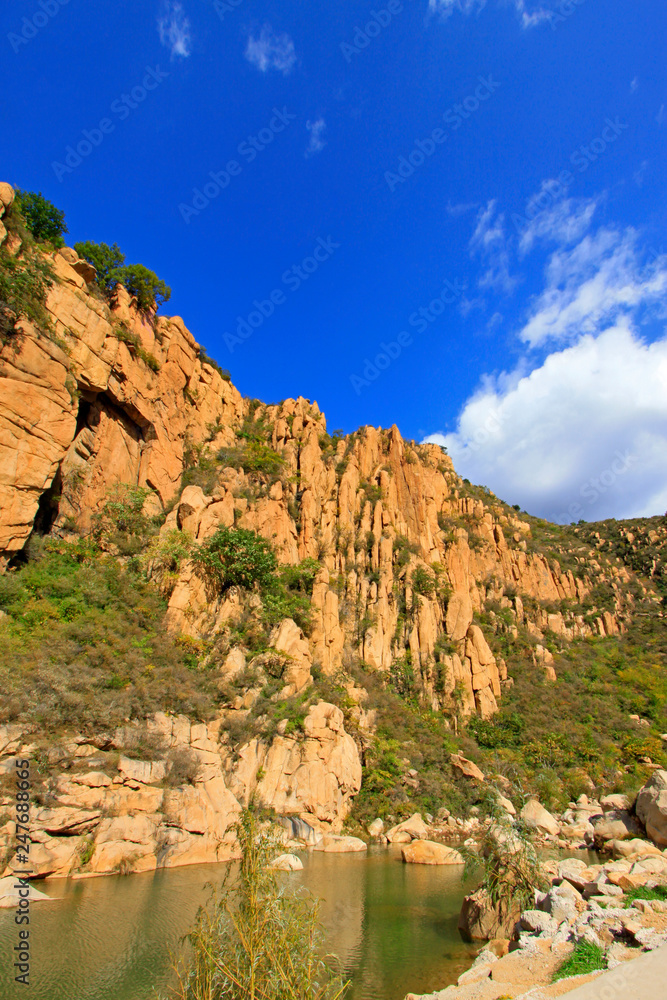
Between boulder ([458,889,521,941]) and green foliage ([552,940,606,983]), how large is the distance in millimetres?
4727

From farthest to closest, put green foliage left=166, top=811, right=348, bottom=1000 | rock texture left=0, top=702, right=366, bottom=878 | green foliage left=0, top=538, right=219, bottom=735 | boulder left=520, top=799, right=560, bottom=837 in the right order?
boulder left=520, top=799, right=560, bottom=837
green foliage left=0, top=538, right=219, bottom=735
rock texture left=0, top=702, right=366, bottom=878
green foliage left=166, top=811, right=348, bottom=1000

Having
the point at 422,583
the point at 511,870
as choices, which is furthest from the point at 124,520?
the point at 422,583

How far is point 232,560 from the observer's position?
30.8 m

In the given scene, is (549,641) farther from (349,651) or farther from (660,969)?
(660,969)

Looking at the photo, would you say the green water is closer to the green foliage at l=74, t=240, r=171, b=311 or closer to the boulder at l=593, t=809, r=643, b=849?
the boulder at l=593, t=809, r=643, b=849

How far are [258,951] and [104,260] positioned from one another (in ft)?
137

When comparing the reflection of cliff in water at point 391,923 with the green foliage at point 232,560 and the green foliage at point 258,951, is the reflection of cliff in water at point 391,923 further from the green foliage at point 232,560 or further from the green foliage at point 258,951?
the green foliage at point 232,560

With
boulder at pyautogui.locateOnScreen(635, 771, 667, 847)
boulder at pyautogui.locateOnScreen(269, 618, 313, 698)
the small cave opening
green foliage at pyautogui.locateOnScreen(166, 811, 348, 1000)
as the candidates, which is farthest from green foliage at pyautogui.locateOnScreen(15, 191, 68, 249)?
boulder at pyautogui.locateOnScreen(635, 771, 667, 847)

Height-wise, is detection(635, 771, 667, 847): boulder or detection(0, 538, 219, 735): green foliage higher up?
detection(0, 538, 219, 735): green foliage

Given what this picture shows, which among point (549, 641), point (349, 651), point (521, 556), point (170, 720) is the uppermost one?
point (521, 556)

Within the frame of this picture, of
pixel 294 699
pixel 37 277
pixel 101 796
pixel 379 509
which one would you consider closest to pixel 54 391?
pixel 37 277

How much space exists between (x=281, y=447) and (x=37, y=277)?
26.6 m

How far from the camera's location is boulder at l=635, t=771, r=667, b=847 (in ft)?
52.9

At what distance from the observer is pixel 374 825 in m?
25.7
